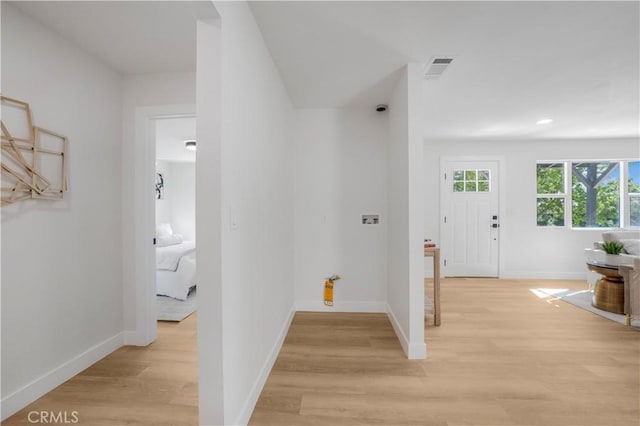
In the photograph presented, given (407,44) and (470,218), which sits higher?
(407,44)

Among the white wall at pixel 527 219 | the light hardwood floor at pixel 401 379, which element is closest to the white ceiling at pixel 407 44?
the white wall at pixel 527 219

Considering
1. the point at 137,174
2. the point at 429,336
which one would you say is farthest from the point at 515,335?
the point at 137,174

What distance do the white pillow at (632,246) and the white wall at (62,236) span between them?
5855 mm

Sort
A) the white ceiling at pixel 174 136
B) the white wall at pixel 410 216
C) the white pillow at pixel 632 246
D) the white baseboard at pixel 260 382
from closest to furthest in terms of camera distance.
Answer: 1. the white baseboard at pixel 260 382
2. the white wall at pixel 410 216
3. the white pillow at pixel 632 246
4. the white ceiling at pixel 174 136

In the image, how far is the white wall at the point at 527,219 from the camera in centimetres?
482

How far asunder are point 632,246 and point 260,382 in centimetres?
476

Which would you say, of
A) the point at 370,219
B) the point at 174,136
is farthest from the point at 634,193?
the point at 174,136

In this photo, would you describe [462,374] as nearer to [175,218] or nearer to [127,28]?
[127,28]

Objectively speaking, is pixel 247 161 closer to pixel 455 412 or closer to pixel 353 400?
pixel 353 400

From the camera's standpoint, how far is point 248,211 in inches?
63.4

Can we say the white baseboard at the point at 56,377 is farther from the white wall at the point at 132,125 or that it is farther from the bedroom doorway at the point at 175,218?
the bedroom doorway at the point at 175,218

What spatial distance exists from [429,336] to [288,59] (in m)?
2.79

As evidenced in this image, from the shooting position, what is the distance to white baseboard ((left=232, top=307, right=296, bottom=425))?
58.4 inches

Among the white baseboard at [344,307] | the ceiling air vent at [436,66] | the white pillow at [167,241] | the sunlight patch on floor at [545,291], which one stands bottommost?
the sunlight patch on floor at [545,291]
